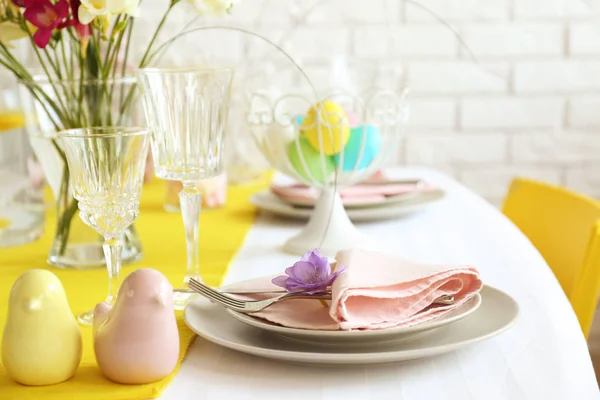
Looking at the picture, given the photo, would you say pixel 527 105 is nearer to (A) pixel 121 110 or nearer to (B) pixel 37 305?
(A) pixel 121 110

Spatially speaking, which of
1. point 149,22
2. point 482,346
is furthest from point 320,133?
point 149,22

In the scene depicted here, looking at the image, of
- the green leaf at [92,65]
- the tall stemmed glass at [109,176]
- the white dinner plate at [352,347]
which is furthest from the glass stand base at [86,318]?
the green leaf at [92,65]

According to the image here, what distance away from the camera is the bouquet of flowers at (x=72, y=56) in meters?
0.98

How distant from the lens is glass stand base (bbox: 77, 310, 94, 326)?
0.90 metres

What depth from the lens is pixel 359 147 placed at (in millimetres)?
1250

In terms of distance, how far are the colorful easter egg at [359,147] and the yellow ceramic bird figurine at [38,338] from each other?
595 mm

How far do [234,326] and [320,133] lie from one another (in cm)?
43

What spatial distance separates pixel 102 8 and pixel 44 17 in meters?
0.10

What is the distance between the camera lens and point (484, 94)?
247 centimetres

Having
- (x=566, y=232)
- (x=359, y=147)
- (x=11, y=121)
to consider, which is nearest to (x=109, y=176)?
(x=359, y=147)

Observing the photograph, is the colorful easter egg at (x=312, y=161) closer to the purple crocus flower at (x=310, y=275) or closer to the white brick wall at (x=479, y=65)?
the purple crocus flower at (x=310, y=275)

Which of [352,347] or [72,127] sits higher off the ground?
[72,127]

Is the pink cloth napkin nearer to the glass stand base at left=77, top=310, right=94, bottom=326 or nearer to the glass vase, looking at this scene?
the glass stand base at left=77, top=310, right=94, bottom=326

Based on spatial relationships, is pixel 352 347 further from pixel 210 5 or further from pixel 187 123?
pixel 210 5
